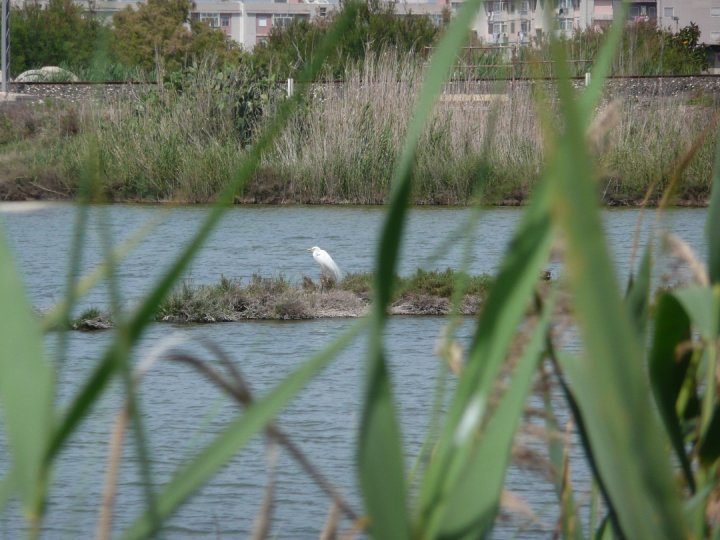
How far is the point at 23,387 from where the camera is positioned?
771 millimetres

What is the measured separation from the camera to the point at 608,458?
0.91 m

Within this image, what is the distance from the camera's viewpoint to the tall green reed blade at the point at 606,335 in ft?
1.96

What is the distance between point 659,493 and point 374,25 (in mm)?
36215

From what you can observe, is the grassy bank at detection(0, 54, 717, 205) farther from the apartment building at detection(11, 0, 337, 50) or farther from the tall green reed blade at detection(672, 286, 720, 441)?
the apartment building at detection(11, 0, 337, 50)

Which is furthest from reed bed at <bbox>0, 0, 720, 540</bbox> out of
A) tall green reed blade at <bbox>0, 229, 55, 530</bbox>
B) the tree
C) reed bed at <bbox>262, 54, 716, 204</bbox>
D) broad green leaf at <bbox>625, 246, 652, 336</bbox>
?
the tree

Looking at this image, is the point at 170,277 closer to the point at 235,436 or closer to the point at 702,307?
the point at 235,436

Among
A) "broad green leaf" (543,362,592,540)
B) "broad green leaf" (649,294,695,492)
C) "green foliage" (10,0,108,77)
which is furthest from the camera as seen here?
"green foliage" (10,0,108,77)

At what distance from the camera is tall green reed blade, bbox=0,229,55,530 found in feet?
2.51

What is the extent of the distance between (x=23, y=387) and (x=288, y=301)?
320 inches

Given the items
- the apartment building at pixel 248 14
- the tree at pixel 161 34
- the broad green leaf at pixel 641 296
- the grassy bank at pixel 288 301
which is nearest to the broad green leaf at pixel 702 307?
the broad green leaf at pixel 641 296

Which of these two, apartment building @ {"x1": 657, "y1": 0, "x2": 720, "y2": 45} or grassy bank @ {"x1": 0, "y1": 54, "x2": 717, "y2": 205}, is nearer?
grassy bank @ {"x1": 0, "y1": 54, "x2": 717, "y2": 205}

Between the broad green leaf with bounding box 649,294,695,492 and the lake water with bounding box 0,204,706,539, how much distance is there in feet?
0.53

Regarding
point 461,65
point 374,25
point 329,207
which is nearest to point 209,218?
point 329,207

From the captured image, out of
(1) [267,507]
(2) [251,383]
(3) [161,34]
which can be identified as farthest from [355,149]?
(3) [161,34]
